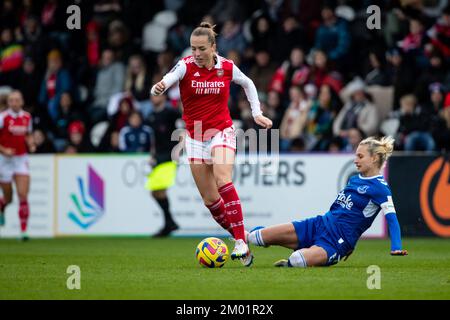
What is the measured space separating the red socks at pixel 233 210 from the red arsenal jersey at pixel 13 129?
7468mm

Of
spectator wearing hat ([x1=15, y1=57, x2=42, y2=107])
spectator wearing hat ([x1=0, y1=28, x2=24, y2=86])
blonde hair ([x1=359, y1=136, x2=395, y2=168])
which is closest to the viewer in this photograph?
blonde hair ([x1=359, y1=136, x2=395, y2=168])

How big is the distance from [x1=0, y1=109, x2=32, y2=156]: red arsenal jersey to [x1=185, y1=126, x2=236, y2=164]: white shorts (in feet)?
22.0

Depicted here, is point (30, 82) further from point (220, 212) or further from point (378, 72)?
point (220, 212)

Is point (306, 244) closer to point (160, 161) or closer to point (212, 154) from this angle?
point (212, 154)

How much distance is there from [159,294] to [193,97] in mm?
3473

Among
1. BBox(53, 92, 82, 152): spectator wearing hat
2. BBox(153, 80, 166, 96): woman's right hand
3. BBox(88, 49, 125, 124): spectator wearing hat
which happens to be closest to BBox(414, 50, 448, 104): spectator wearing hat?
BBox(88, 49, 125, 124): spectator wearing hat

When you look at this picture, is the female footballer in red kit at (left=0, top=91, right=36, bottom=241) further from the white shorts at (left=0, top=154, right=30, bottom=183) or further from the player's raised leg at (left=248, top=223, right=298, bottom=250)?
the player's raised leg at (left=248, top=223, right=298, bottom=250)

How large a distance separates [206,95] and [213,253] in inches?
70.0

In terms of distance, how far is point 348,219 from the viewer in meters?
9.91

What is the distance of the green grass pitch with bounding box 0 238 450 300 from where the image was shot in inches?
311

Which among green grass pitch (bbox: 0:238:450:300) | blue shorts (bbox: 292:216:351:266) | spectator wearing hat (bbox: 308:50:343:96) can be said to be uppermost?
spectator wearing hat (bbox: 308:50:343:96)

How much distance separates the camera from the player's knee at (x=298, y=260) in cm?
993

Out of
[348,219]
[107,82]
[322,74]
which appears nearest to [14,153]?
[107,82]

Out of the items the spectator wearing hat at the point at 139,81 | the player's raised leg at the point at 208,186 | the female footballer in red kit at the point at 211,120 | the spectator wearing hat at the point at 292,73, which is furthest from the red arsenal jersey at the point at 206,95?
the spectator wearing hat at the point at 139,81
